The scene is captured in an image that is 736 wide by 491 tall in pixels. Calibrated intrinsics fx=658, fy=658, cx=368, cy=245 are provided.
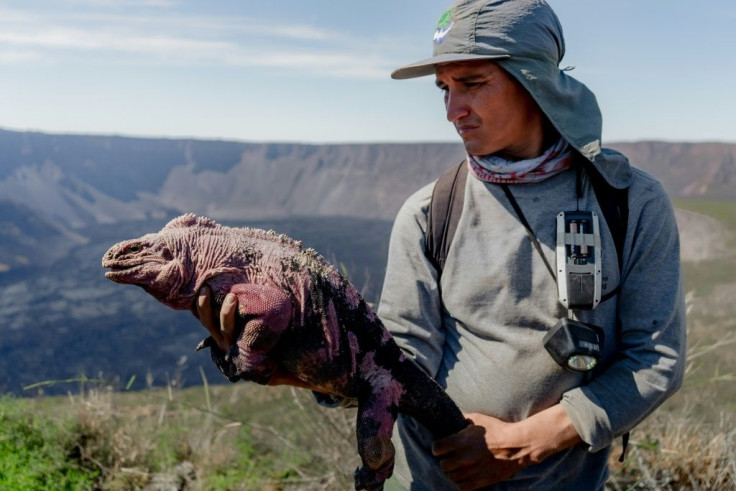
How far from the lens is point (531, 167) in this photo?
2.11 metres

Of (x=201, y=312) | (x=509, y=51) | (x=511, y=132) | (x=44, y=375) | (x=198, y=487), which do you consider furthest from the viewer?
(x=44, y=375)

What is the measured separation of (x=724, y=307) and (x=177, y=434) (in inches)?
215

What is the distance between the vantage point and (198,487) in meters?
4.59

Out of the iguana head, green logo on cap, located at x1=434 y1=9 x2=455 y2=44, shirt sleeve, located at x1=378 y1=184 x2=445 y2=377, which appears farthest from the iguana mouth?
green logo on cap, located at x1=434 y1=9 x2=455 y2=44

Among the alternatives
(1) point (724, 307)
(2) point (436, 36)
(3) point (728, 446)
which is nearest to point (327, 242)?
(1) point (724, 307)

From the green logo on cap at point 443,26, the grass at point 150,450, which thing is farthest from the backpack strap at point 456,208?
the grass at point 150,450

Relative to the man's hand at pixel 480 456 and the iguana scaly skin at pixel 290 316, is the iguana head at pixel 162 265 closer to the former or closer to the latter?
the iguana scaly skin at pixel 290 316

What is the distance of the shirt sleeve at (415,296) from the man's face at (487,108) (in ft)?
0.92

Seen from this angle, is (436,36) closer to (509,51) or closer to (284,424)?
(509,51)

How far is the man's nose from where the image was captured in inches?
80.8

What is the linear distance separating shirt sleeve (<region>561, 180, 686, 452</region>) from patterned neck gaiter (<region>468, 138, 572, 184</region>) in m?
0.25

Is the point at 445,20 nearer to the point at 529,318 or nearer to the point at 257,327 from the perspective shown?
the point at 529,318

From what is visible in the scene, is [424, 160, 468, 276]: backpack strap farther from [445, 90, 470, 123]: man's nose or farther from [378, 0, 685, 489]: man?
[445, 90, 470, 123]: man's nose

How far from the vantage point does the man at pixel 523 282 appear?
1991 mm
